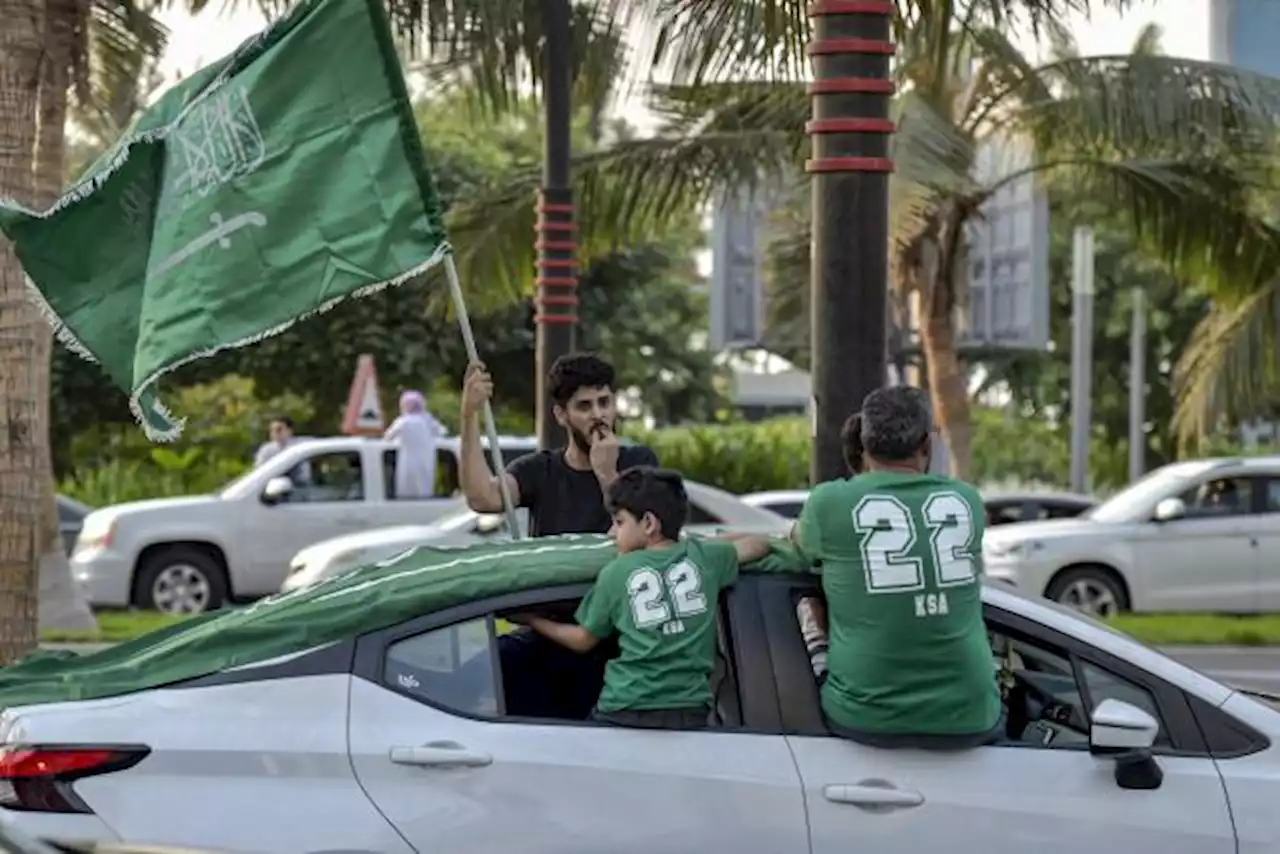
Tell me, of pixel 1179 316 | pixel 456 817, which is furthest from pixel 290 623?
pixel 1179 316

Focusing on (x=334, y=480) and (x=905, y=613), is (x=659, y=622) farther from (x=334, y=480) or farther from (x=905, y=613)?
(x=334, y=480)

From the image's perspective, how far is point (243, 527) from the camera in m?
19.5

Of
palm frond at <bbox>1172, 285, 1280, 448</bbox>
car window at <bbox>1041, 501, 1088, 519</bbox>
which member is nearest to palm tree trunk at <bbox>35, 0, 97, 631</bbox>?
car window at <bbox>1041, 501, 1088, 519</bbox>

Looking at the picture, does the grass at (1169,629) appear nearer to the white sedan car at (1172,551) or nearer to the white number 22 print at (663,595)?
the white sedan car at (1172,551)

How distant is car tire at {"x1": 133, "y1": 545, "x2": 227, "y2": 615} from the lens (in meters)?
19.5

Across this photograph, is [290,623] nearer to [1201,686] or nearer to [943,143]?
[1201,686]

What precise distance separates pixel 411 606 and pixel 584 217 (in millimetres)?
15445

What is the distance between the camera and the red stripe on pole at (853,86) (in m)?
8.12

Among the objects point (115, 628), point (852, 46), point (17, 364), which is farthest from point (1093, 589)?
point (852, 46)

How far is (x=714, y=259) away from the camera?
31.9 m

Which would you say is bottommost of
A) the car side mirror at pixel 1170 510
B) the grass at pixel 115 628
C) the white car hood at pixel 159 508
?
the grass at pixel 115 628

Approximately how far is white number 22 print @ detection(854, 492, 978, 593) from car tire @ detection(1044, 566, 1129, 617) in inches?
518

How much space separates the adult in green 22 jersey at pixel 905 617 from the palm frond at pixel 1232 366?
53.2 ft

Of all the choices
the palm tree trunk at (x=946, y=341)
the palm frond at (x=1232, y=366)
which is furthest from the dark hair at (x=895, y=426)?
the palm frond at (x=1232, y=366)
